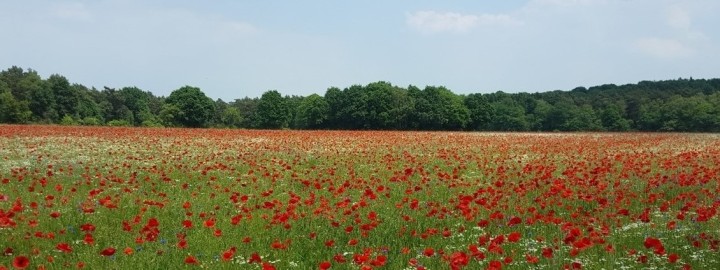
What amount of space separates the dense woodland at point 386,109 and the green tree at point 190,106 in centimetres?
17

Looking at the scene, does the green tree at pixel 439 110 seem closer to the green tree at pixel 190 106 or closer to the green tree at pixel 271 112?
the green tree at pixel 271 112

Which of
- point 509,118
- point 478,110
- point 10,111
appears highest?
point 478,110

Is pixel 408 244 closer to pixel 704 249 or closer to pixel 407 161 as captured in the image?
pixel 704 249

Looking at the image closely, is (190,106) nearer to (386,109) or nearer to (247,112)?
(386,109)

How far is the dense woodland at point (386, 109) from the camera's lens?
9050cm

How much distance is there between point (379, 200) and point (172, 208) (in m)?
4.07

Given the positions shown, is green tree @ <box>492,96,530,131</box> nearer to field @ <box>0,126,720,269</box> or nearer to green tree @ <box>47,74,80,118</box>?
green tree @ <box>47,74,80,118</box>

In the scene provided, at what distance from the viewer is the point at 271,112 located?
109875 mm

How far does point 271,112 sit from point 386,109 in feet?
93.7

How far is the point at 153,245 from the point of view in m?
7.29

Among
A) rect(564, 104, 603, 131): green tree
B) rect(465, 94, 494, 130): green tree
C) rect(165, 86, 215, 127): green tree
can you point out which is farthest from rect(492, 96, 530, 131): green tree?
rect(165, 86, 215, 127): green tree

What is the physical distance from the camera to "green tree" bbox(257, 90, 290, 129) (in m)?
110

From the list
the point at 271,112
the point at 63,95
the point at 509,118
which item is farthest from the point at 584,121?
the point at 63,95

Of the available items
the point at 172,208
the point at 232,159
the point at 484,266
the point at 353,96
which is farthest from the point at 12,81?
the point at 484,266
